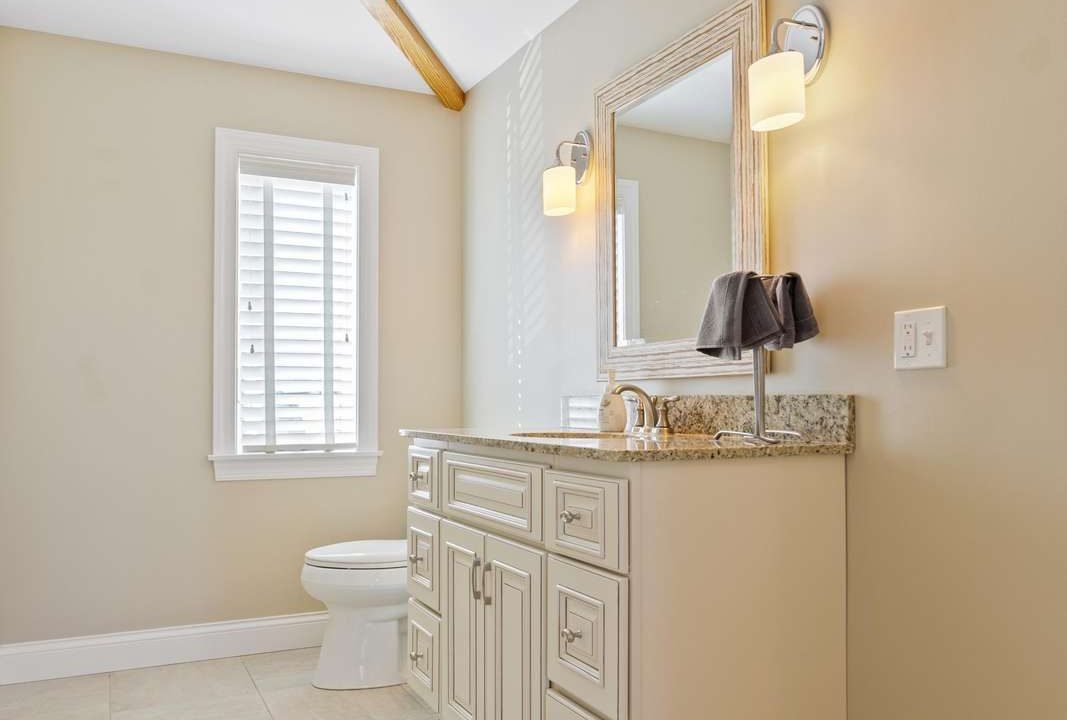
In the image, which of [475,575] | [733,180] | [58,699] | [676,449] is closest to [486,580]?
[475,575]

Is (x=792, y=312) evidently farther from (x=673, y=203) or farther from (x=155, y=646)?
(x=155, y=646)

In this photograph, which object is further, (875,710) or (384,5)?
(384,5)

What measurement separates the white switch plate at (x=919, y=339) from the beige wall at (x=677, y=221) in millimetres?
537

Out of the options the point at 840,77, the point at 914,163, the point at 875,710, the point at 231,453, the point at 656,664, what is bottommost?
the point at 875,710

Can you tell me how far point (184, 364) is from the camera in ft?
10.8

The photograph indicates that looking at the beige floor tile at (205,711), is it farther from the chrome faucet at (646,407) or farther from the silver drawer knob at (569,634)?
the chrome faucet at (646,407)

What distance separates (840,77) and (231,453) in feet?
8.27

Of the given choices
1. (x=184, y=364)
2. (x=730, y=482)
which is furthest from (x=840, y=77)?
(x=184, y=364)

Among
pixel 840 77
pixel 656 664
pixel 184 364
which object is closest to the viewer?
pixel 656 664

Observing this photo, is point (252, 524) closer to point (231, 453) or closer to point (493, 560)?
point (231, 453)

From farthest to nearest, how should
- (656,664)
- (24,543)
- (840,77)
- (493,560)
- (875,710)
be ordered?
Result: (24,543), (493,560), (840,77), (875,710), (656,664)

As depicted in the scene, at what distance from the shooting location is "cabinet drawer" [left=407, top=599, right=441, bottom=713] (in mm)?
2482

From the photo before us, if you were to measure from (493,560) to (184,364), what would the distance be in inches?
68.4

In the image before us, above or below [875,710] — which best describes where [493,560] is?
above
